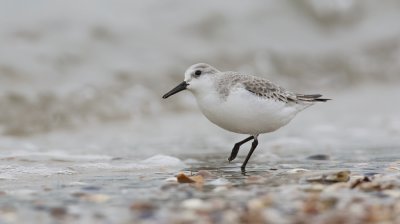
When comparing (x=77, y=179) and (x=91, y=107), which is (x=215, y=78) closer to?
(x=77, y=179)

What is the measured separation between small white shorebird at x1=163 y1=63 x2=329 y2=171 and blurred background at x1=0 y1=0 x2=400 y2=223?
1.34ft

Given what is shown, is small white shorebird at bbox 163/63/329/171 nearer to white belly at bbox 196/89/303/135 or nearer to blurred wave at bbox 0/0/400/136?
white belly at bbox 196/89/303/135

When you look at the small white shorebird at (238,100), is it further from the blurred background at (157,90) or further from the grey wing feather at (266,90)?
the blurred background at (157,90)

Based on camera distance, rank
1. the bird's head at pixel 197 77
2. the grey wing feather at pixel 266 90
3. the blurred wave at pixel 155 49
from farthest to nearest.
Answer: the blurred wave at pixel 155 49, the bird's head at pixel 197 77, the grey wing feather at pixel 266 90

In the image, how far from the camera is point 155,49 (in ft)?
41.1

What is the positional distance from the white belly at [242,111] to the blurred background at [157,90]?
0.38 m

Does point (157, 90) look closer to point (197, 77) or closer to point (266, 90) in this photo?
point (197, 77)

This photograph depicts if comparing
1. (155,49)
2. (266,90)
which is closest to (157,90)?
(155,49)

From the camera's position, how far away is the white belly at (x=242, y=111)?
18.6 feet

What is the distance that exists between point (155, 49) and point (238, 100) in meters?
7.03

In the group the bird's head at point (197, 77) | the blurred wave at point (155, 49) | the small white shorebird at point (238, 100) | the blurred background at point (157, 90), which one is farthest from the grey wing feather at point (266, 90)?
the blurred wave at point (155, 49)

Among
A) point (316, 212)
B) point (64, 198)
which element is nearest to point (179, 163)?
point (64, 198)

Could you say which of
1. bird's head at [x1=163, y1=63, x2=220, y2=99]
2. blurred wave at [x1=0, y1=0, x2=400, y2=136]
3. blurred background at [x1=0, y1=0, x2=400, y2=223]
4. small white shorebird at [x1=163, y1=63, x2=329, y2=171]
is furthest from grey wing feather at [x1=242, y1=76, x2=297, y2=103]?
blurred wave at [x1=0, y1=0, x2=400, y2=136]

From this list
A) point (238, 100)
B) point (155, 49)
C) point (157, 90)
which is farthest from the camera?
point (155, 49)
